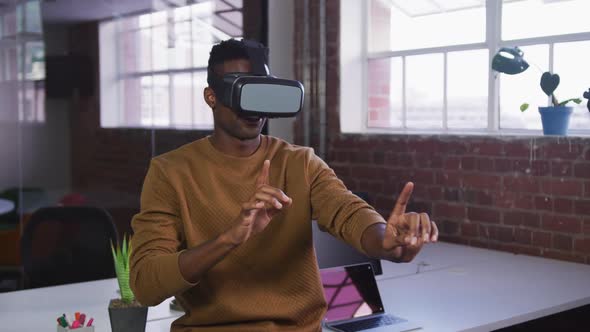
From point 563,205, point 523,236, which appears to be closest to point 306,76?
point 523,236

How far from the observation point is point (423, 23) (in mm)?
4125

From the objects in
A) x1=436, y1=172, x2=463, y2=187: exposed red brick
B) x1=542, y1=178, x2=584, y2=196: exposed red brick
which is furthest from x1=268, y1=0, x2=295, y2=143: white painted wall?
x1=542, y1=178, x2=584, y2=196: exposed red brick

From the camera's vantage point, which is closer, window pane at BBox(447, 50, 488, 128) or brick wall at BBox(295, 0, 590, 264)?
brick wall at BBox(295, 0, 590, 264)

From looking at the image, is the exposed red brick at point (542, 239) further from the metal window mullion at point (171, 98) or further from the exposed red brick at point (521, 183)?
the metal window mullion at point (171, 98)

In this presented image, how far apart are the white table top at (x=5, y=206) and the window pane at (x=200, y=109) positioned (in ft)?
4.26

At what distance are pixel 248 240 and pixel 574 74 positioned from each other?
7.73ft

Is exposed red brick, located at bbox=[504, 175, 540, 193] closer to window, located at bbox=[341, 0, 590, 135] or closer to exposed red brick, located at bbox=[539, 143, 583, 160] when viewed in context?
exposed red brick, located at bbox=[539, 143, 583, 160]

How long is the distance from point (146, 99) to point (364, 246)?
3.54 m

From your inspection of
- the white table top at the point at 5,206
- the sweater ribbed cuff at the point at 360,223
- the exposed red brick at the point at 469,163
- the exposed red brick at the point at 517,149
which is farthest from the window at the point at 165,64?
the sweater ribbed cuff at the point at 360,223

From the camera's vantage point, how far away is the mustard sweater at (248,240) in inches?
60.2

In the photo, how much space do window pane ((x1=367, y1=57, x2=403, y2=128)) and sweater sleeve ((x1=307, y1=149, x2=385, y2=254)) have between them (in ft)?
8.87

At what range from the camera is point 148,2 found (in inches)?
185

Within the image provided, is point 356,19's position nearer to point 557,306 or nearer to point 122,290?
point 557,306

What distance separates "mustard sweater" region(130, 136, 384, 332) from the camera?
153 cm
